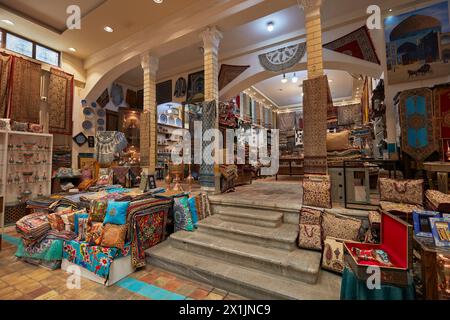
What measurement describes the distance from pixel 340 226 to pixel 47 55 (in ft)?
29.1

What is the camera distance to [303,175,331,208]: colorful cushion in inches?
114

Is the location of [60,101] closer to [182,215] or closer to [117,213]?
[117,213]

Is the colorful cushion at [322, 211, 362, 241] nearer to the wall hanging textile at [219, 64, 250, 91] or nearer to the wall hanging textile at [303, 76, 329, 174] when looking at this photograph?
the wall hanging textile at [303, 76, 329, 174]

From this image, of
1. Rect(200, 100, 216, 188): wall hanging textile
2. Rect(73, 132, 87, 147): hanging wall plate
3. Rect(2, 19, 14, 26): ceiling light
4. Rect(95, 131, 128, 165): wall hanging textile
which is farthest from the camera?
Rect(73, 132, 87, 147): hanging wall plate

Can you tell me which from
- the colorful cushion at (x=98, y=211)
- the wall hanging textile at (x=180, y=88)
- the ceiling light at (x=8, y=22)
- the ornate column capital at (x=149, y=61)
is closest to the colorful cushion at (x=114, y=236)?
the colorful cushion at (x=98, y=211)

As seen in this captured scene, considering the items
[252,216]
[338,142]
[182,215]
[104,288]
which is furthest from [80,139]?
[338,142]

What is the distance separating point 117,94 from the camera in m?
8.21

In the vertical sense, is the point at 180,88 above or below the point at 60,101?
above

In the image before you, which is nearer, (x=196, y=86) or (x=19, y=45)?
(x=19, y=45)

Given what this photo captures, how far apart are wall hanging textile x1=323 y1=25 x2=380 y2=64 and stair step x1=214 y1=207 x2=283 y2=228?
4.09 metres

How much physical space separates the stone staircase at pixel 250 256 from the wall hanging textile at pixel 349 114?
10.4m

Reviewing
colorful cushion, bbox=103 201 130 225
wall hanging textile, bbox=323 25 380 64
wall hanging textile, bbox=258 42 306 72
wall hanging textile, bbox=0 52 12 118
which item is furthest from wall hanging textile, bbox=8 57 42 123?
wall hanging textile, bbox=323 25 380 64
